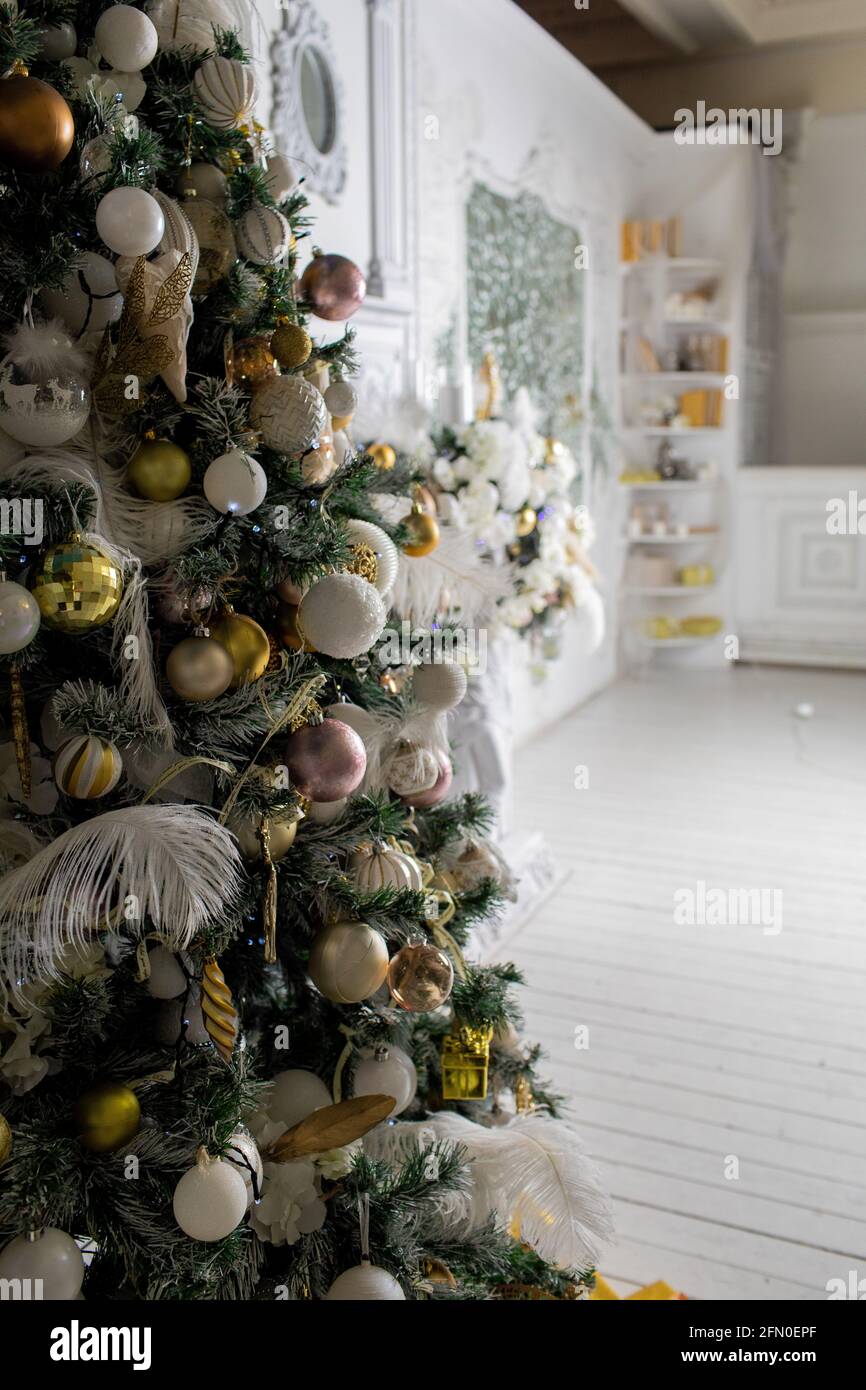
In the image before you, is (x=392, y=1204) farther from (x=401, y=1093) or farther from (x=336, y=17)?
(x=336, y=17)

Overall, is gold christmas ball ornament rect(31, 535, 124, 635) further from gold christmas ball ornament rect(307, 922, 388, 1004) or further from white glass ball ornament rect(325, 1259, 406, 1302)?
white glass ball ornament rect(325, 1259, 406, 1302)

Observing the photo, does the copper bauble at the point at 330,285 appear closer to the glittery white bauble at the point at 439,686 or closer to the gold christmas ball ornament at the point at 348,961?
the glittery white bauble at the point at 439,686

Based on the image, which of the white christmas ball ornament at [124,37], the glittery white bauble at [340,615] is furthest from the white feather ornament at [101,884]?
the white christmas ball ornament at [124,37]

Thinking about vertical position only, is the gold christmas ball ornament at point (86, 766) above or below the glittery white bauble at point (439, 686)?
below

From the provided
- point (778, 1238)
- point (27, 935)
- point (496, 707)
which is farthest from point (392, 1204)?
point (496, 707)

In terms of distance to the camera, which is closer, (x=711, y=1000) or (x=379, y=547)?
(x=379, y=547)

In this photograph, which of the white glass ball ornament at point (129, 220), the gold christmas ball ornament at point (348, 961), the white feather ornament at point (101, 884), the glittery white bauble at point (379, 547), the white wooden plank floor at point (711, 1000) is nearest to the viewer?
the white feather ornament at point (101, 884)

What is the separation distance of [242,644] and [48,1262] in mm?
570

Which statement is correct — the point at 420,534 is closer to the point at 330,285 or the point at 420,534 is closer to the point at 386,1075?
the point at 330,285

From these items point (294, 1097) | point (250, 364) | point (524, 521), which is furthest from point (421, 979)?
point (524, 521)

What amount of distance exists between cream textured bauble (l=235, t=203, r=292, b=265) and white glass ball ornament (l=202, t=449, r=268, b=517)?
24cm

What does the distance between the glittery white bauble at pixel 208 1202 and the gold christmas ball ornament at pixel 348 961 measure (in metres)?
0.22

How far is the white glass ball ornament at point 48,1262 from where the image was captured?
979 millimetres

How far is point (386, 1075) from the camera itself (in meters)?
1.30
